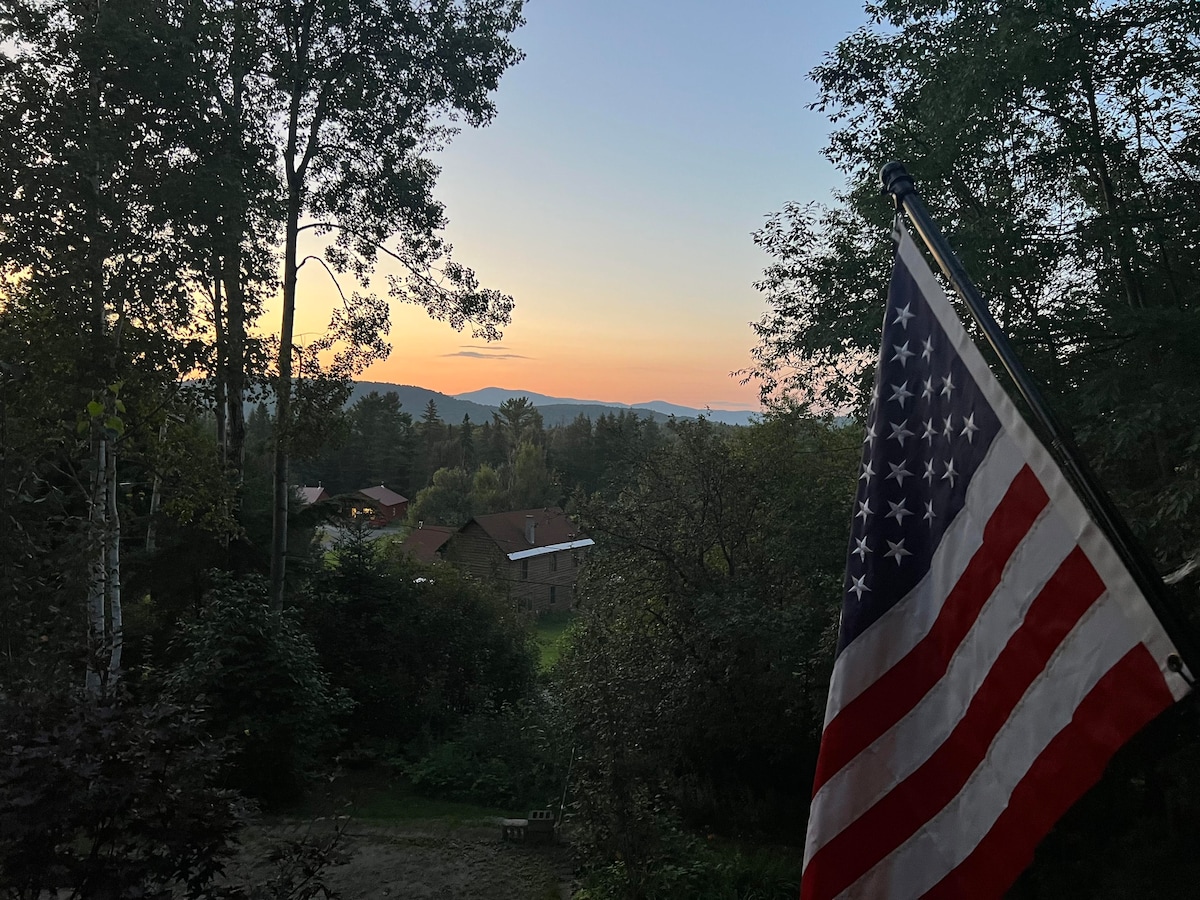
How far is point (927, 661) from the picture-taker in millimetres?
2188

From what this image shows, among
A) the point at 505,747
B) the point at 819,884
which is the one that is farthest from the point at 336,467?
the point at 819,884

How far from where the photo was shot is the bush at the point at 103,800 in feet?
11.6

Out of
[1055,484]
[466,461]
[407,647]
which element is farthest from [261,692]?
[466,461]

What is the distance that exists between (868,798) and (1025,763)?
1.42ft

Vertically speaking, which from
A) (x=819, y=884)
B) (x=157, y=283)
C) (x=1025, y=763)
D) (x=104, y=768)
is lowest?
(x=104, y=768)

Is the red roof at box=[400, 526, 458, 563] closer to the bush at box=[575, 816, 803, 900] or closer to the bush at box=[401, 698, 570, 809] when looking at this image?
the bush at box=[401, 698, 570, 809]

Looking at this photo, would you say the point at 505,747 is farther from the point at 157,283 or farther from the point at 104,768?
the point at 104,768

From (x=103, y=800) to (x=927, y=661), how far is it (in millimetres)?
3692

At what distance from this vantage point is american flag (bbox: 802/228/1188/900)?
1863mm

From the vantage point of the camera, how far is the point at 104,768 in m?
→ 3.80

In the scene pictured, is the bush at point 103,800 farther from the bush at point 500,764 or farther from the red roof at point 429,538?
the red roof at point 429,538

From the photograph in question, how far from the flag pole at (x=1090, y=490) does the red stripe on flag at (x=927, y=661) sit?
0.54 feet

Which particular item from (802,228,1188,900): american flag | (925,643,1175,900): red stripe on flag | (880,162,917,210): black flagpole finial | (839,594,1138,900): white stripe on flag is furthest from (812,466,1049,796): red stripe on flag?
(880,162,917,210): black flagpole finial

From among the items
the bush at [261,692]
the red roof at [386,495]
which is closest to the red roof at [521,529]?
the red roof at [386,495]
